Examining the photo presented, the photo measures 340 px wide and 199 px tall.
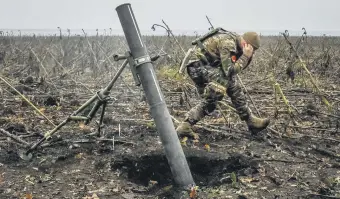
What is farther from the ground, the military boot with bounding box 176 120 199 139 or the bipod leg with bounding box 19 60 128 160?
the bipod leg with bounding box 19 60 128 160

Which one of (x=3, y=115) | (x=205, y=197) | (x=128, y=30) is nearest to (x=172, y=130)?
(x=205, y=197)

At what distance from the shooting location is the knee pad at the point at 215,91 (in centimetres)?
488

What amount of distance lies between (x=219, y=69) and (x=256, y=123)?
938 millimetres

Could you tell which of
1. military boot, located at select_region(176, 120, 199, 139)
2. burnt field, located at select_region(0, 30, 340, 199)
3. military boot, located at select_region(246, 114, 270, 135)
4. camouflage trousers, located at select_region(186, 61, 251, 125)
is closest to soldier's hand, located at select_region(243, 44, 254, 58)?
camouflage trousers, located at select_region(186, 61, 251, 125)

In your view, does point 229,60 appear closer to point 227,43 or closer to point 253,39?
point 227,43

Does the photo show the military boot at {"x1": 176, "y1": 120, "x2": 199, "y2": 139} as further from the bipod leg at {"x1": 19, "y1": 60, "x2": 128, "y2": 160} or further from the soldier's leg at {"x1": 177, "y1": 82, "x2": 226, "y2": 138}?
the bipod leg at {"x1": 19, "y1": 60, "x2": 128, "y2": 160}

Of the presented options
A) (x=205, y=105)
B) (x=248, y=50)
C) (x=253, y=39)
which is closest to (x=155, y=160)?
(x=205, y=105)

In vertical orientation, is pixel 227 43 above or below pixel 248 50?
above

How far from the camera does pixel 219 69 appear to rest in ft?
16.5

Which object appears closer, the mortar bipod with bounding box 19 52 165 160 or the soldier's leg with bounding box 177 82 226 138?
the mortar bipod with bounding box 19 52 165 160

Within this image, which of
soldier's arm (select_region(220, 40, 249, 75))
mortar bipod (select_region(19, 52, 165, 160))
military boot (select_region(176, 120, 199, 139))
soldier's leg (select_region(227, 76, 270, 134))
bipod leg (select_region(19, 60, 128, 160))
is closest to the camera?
mortar bipod (select_region(19, 52, 165, 160))

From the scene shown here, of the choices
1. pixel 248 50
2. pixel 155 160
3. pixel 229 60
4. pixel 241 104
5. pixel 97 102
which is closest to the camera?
pixel 97 102

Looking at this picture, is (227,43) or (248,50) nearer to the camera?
(227,43)

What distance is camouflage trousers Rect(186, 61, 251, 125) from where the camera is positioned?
4.93m
